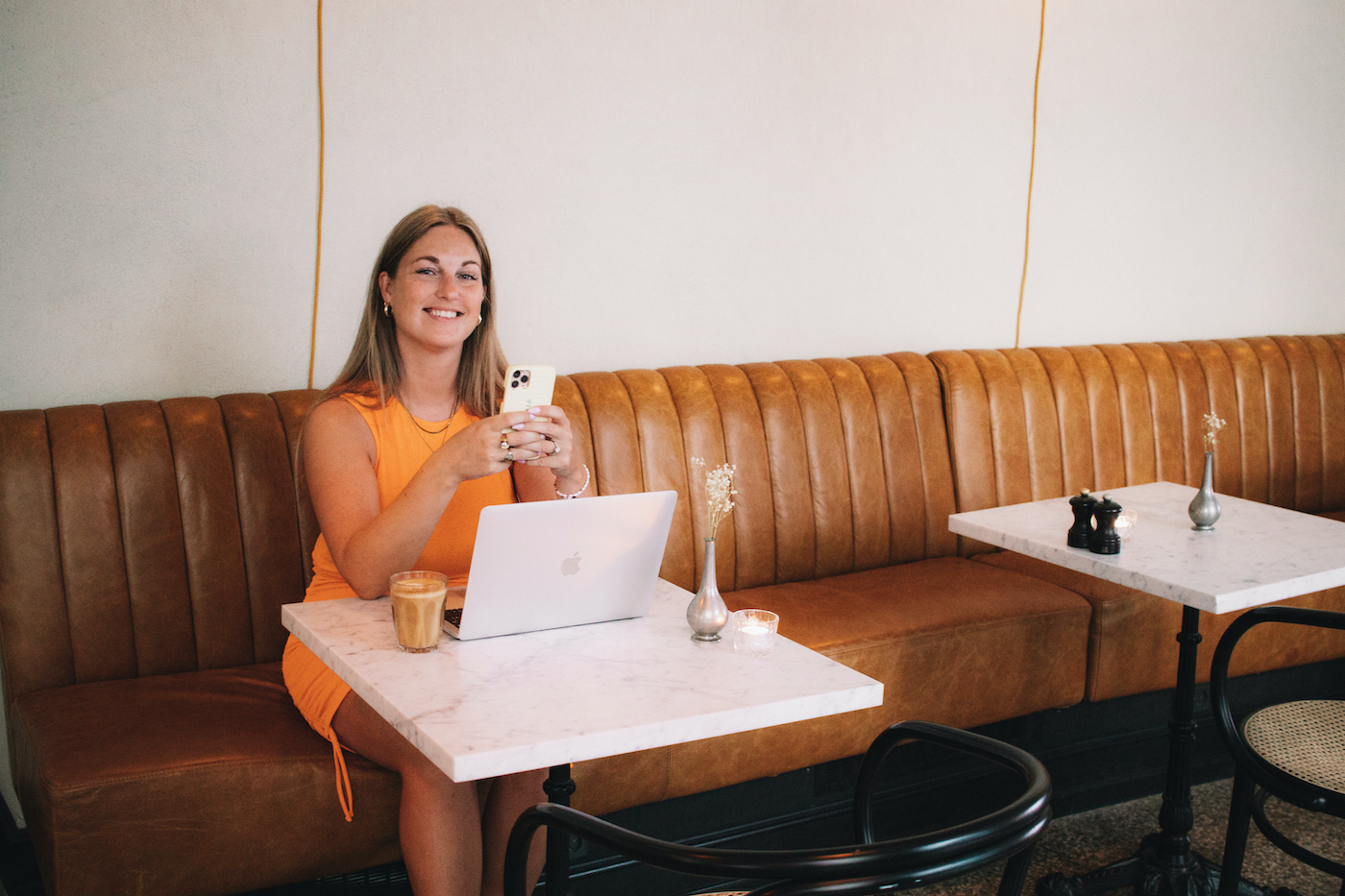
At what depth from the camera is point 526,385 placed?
1.54 metres

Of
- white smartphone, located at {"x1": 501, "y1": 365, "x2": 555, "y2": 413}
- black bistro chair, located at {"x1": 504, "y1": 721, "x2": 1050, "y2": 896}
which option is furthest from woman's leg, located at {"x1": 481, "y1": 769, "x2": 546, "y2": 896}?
black bistro chair, located at {"x1": 504, "y1": 721, "x2": 1050, "y2": 896}

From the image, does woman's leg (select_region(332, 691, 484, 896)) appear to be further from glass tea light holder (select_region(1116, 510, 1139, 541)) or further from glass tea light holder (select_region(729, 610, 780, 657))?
glass tea light holder (select_region(1116, 510, 1139, 541))

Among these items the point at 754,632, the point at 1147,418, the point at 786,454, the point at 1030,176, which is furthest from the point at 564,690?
the point at 1030,176

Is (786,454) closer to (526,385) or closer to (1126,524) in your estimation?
(1126,524)

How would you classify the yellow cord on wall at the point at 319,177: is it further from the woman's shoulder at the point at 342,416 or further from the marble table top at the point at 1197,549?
the marble table top at the point at 1197,549

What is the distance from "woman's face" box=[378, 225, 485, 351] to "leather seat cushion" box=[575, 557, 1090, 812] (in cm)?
86

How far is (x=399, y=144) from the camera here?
97.0 inches

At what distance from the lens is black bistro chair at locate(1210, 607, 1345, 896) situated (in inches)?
66.6

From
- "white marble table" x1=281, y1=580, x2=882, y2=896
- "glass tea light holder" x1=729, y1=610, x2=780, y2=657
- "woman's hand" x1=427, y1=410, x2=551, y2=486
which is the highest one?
"woman's hand" x1=427, y1=410, x2=551, y2=486

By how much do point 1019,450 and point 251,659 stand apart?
2.13 m

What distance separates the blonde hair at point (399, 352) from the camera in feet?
6.23

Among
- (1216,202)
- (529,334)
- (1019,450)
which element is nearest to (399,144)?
(529,334)

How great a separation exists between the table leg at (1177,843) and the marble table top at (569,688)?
3.69 feet

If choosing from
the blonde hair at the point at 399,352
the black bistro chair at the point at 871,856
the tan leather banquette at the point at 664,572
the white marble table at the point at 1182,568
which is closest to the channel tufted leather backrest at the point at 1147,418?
the tan leather banquette at the point at 664,572
